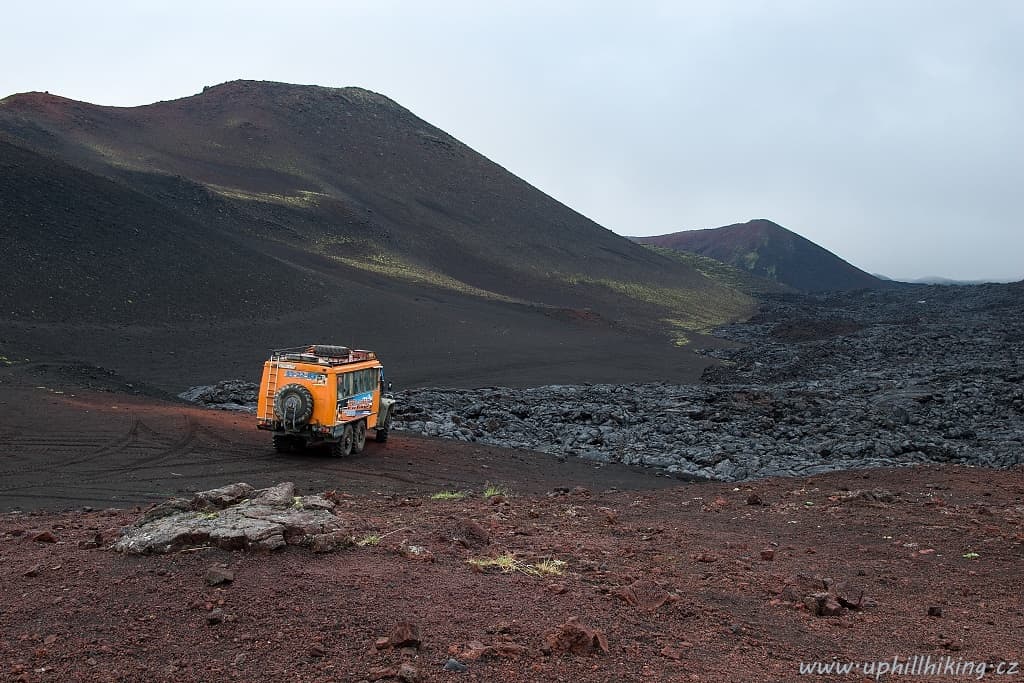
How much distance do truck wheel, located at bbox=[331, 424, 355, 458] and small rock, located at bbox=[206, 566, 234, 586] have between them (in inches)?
512

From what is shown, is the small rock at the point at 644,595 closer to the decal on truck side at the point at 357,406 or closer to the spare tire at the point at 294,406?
the spare tire at the point at 294,406

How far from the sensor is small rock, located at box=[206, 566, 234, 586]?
791 centimetres

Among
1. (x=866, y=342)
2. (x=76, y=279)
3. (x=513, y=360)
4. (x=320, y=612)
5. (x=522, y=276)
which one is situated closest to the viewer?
(x=320, y=612)

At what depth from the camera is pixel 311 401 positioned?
2033 cm

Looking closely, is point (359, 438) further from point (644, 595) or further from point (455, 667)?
point (455, 667)

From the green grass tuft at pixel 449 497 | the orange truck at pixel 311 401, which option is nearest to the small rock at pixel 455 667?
the green grass tuft at pixel 449 497

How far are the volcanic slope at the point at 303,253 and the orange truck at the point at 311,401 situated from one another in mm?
17133

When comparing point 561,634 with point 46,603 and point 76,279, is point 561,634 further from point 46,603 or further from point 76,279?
point 76,279

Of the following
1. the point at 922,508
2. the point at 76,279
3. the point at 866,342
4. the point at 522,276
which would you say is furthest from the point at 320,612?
the point at 522,276

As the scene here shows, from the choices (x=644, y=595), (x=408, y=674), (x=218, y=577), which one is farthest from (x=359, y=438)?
(x=408, y=674)

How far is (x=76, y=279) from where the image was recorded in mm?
46438

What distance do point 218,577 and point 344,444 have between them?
44.4 ft

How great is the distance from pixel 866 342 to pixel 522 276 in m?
42.2

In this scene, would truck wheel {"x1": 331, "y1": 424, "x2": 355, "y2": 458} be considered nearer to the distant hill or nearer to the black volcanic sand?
the black volcanic sand
